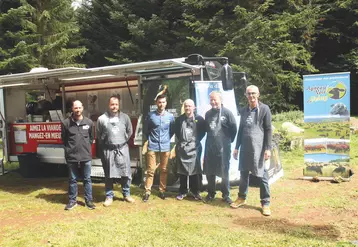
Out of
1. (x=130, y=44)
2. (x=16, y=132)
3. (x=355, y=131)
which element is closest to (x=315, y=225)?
(x=16, y=132)

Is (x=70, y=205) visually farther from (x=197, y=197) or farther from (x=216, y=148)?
(x=216, y=148)

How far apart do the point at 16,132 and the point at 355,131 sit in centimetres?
1299

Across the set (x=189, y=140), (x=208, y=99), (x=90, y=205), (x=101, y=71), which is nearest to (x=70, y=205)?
(x=90, y=205)

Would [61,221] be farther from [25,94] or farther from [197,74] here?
[25,94]

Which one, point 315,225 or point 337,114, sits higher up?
point 337,114

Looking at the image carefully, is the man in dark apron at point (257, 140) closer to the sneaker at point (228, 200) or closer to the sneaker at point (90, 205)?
the sneaker at point (228, 200)

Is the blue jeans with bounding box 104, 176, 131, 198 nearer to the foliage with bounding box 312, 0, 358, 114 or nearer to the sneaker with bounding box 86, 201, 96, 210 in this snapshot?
the sneaker with bounding box 86, 201, 96, 210

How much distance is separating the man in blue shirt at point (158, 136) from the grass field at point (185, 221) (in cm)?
54

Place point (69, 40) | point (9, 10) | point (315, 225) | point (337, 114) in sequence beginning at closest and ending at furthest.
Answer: point (315, 225), point (337, 114), point (9, 10), point (69, 40)

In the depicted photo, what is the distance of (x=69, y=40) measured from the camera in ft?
69.9

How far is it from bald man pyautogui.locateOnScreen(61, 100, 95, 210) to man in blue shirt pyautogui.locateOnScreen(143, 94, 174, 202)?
102 cm

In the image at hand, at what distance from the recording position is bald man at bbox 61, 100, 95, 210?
19.5 feet

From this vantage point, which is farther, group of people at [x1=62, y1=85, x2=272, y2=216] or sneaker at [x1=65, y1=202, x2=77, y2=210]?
sneaker at [x1=65, y1=202, x2=77, y2=210]

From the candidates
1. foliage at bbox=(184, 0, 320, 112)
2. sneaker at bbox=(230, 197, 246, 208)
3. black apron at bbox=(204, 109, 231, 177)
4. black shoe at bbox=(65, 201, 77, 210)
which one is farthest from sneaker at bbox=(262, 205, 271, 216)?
foliage at bbox=(184, 0, 320, 112)
